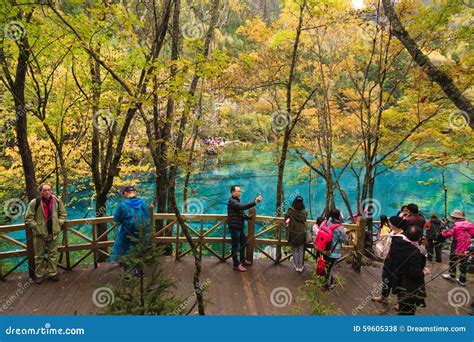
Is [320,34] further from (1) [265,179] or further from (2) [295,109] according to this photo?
(1) [265,179]

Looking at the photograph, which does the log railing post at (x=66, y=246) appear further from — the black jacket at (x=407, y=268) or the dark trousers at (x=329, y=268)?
the black jacket at (x=407, y=268)

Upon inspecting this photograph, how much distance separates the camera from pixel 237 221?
585cm

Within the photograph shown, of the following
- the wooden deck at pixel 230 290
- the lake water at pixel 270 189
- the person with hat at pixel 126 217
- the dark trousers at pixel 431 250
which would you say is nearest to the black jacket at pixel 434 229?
the dark trousers at pixel 431 250

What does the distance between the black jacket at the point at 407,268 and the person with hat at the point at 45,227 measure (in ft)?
18.7

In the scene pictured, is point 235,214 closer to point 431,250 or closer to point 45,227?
point 45,227

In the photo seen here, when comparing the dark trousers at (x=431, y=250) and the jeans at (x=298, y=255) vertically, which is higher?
the jeans at (x=298, y=255)

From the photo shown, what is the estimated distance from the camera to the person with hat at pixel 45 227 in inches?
206

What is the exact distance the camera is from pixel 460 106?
462 cm

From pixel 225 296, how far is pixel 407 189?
22075mm

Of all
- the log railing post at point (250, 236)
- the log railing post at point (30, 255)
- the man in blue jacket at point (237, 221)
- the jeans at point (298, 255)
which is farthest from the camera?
the log railing post at point (250, 236)

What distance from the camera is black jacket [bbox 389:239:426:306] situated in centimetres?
414

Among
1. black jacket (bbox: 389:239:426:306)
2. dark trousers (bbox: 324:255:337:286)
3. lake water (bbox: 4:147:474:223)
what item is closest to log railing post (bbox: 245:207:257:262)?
dark trousers (bbox: 324:255:337:286)

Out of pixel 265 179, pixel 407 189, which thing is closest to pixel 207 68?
pixel 265 179

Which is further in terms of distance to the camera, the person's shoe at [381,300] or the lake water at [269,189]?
the lake water at [269,189]
